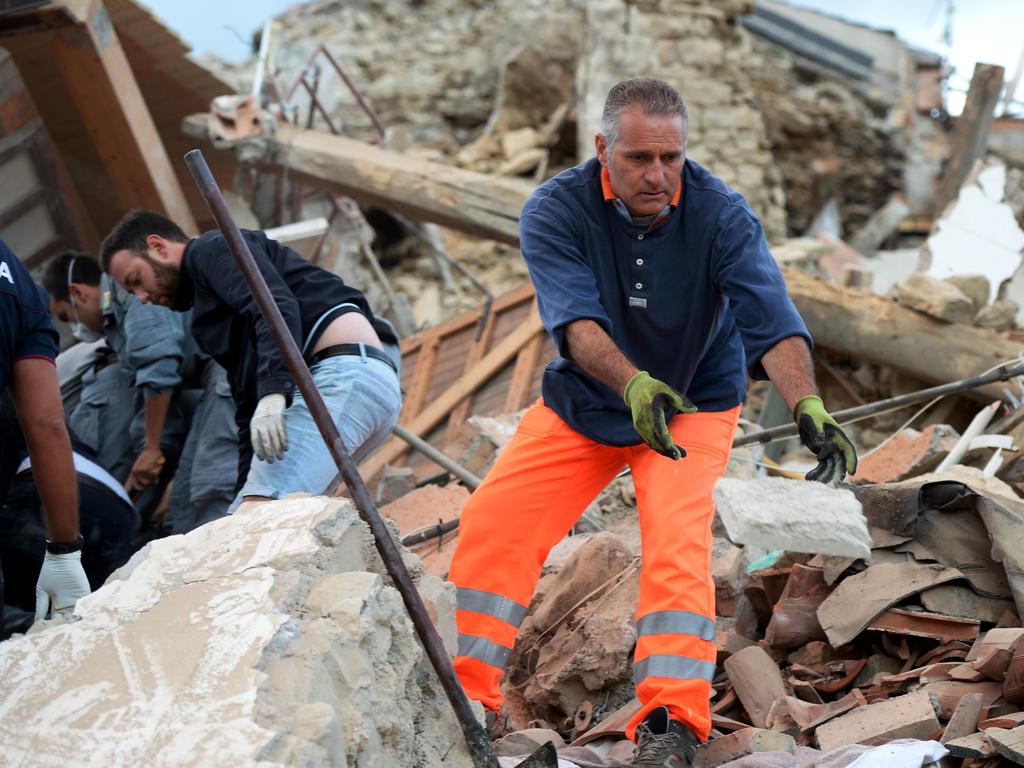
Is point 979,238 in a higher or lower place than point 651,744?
lower

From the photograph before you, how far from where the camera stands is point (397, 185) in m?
7.77

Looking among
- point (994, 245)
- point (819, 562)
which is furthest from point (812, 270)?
point (819, 562)

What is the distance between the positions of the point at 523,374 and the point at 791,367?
153 inches

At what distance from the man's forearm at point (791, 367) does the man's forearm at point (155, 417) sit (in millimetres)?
2761

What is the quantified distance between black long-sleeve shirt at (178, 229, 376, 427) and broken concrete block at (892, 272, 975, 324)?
4.12 m

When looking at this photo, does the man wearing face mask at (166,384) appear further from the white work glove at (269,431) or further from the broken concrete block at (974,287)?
the broken concrete block at (974,287)

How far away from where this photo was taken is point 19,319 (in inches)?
118

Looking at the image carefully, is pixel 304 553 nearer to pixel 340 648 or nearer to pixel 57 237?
pixel 340 648

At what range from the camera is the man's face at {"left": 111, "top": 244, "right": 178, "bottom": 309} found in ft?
12.2

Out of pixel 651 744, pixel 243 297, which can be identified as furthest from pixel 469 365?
pixel 651 744

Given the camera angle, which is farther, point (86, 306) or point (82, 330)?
point (82, 330)

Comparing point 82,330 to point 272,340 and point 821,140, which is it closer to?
point 272,340

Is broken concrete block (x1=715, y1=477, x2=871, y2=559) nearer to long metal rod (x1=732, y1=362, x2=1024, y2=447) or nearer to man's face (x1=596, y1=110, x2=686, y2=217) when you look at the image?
long metal rod (x1=732, y1=362, x2=1024, y2=447)

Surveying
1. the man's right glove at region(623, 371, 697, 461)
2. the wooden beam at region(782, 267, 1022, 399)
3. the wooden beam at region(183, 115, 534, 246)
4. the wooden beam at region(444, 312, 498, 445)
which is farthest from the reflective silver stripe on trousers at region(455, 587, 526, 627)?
the wooden beam at region(183, 115, 534, 246)
